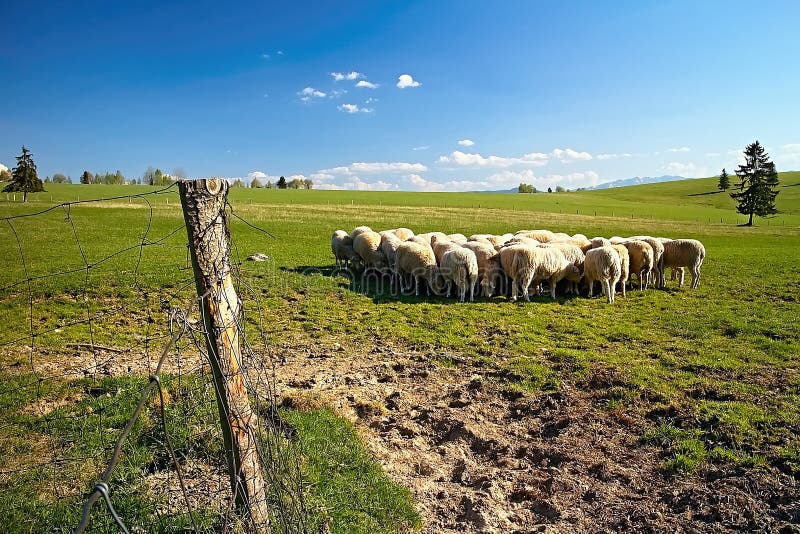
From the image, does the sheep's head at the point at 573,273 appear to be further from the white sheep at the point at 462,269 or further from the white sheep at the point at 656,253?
the white sheep at the point at 656,253

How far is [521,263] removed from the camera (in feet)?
50.2

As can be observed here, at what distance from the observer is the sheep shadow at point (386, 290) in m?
15.4

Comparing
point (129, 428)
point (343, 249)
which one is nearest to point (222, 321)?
point (129, 428)

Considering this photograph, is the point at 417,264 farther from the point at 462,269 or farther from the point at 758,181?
the point at 758,181

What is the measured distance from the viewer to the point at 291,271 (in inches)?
717

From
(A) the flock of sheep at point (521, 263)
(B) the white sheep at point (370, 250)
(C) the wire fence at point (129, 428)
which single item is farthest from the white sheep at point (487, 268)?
(C) the wire fence at point (129, 428)

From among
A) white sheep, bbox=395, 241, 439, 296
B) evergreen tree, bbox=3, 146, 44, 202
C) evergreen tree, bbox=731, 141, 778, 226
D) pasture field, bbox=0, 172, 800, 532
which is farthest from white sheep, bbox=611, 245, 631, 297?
evergreen tree, bbox=3, 146, 44, 202

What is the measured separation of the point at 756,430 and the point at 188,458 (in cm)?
794

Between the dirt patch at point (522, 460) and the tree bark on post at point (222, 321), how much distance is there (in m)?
2.21

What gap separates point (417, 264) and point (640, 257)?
8.62 metres

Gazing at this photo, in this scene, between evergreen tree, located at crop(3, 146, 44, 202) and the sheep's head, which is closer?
the sheep's head

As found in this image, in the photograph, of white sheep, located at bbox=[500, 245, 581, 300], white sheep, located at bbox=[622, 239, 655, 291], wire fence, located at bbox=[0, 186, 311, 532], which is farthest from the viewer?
white sheep, located at bbox=[622, 239, 655, 291]

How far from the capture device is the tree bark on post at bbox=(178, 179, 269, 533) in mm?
3785

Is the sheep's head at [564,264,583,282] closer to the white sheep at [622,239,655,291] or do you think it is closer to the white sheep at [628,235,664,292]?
the white sheep at [622,239,655,291]
